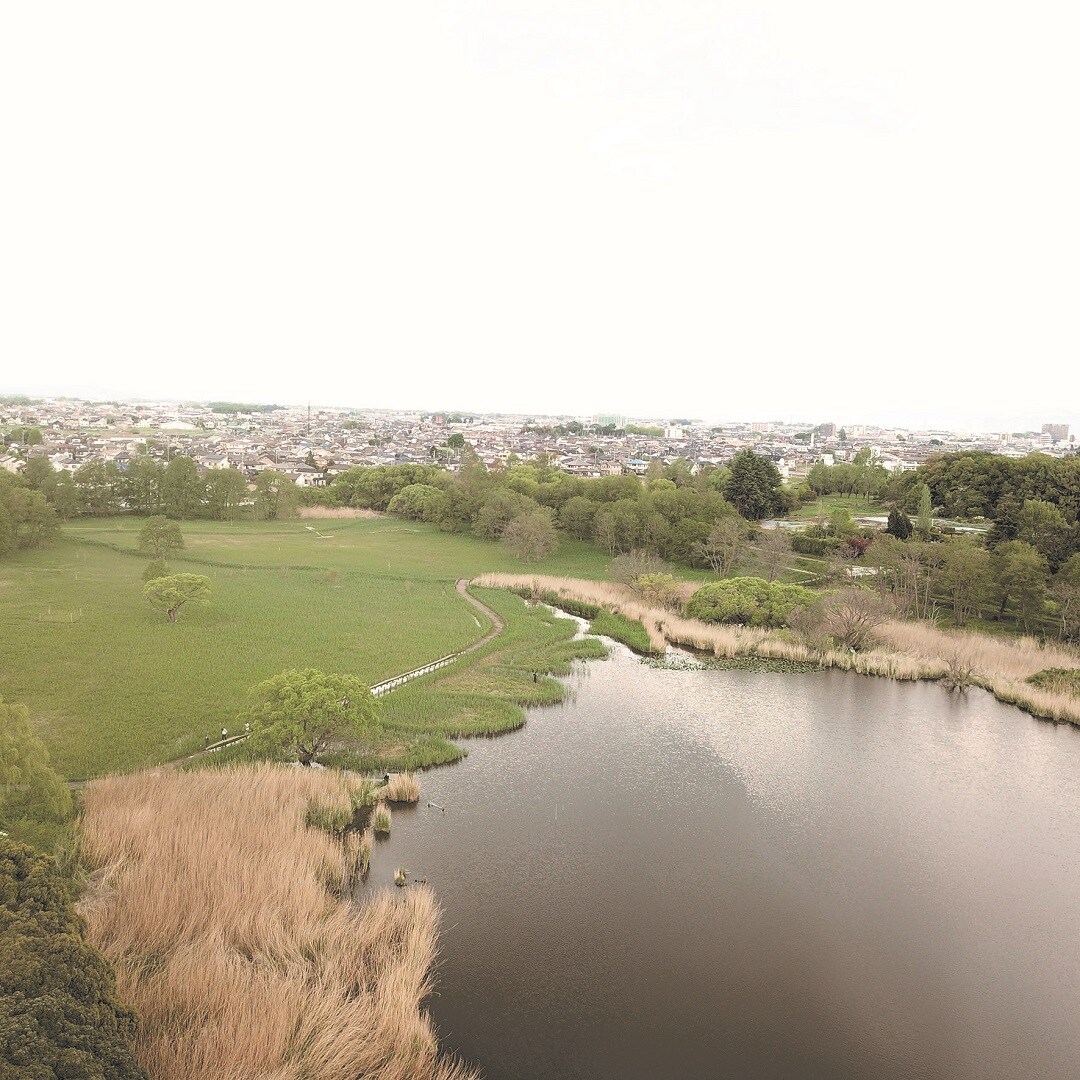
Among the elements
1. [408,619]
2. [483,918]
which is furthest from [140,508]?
[483,918]

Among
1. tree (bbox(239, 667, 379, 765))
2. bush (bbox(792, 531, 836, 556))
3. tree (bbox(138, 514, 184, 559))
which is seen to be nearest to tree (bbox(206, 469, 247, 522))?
tree (bbox(138, 514, 184, 559))

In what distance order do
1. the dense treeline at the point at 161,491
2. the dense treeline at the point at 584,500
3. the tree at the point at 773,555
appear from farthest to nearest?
the dense treeline at the point at 161,491 < the dense treeline at the point at 584,500 < the tree at the point at 773,555

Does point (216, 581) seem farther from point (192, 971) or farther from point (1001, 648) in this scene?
point (1001, 648)

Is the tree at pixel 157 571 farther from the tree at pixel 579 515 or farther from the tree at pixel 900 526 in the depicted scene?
the tree at pixel 900 526

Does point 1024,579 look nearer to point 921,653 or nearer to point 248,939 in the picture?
point 921,653

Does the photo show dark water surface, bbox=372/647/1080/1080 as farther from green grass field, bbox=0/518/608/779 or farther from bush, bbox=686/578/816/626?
bush, bbox=686/578/816/626

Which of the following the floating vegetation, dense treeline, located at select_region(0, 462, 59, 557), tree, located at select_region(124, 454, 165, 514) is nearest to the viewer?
the floating vegetation

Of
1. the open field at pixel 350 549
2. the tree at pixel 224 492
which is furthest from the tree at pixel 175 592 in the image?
the tree at pixel 224 492
